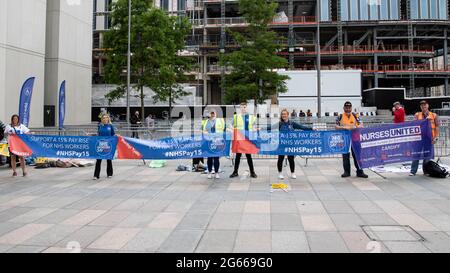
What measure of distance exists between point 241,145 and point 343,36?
5331cm

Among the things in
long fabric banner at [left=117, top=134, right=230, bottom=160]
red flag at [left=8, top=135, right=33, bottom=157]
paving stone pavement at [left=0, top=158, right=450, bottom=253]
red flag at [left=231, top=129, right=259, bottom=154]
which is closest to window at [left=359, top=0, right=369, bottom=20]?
paving stone pavement at [left=0, top=158, right=450, bottom=253]

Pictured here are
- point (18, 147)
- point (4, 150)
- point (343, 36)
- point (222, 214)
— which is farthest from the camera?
point (343, 36)

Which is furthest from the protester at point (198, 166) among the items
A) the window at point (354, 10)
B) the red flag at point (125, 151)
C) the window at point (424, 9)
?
the window at point (424, 9)

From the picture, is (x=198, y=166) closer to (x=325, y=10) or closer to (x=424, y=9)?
(x=325, y=10)

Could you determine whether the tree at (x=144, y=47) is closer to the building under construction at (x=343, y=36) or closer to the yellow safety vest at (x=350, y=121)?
the yellow safety vest at (x=350, y=121)

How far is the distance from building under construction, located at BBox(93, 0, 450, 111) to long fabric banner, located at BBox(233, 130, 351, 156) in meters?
44.3

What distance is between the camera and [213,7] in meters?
59.2

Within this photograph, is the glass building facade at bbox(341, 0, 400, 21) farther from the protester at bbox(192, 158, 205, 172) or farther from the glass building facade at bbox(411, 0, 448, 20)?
the protester at bbox(192, 158, 205, 172)

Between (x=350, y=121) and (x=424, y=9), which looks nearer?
(x=350, y=121)

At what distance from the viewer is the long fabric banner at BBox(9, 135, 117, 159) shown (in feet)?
36.0

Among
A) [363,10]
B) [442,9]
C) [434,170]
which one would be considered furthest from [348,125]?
[442,9]

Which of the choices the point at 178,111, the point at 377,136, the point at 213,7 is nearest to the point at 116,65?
the point at 178,111

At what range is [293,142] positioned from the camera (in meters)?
10.6

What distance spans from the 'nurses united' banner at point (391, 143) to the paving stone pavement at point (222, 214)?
1.75 ft
